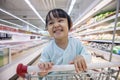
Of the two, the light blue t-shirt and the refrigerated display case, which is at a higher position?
the light blue t-shirt

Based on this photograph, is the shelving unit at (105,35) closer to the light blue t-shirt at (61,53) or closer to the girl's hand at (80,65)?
the light blue t-shirt at (61,53)

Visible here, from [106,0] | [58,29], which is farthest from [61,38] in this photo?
[106,0]

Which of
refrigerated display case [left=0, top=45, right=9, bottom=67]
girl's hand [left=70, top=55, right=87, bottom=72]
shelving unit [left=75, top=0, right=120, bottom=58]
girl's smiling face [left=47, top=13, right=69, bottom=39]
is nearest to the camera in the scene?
girl's hand [left=70, top=55, right=87, bottom=72]

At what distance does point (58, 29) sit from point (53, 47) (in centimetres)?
17

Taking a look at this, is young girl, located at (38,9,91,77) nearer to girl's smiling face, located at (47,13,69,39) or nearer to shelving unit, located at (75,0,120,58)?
girl's smiling face, located at (47,13,69,39)

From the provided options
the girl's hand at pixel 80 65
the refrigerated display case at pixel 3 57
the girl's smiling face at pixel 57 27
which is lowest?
the refrigerated display case at pixel 3 57

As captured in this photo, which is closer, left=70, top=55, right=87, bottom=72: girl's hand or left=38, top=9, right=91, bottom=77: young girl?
left=70, top=55, right=87, bottom=72: girl's hand

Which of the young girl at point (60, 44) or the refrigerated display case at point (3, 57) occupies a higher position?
the young girl at point (60, 44)

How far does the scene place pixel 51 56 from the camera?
1160mm

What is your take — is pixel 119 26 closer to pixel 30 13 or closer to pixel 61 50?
pixel 61 50

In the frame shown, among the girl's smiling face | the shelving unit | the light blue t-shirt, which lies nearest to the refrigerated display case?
the light blue t-shirt

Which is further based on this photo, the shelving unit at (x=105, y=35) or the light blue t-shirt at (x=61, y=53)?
the shelving unit at (x=105, y=35)

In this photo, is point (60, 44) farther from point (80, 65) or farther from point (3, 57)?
point (3, 57)

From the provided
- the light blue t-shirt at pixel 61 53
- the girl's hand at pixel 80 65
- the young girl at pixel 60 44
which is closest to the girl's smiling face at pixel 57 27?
the young girl at pixel 60 44
